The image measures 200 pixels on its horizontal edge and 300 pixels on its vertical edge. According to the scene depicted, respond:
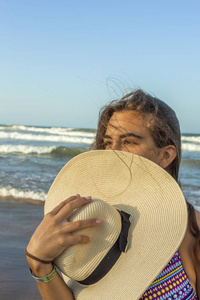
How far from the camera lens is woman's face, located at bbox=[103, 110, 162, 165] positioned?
1.67 meters

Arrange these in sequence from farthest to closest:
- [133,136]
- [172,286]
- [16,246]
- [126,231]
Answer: [16,246]
[133,136]
[172,286]
[126,231]

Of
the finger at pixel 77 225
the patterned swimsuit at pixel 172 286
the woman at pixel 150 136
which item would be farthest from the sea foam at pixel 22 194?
the finger at pixel 77 225

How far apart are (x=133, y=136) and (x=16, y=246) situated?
8.62ft

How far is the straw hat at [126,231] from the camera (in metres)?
1.21

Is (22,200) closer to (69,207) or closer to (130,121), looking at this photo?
(130,121)

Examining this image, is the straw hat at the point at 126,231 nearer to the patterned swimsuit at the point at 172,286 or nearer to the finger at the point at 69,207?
the finger at the point at 69,207

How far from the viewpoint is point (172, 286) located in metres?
1.46

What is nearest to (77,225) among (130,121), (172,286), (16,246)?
(172,286)

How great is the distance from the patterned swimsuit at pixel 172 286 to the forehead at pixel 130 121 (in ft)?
2.18

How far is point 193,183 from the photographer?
8.31 m

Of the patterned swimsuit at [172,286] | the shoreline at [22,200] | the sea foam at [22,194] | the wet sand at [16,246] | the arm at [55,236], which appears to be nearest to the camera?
the arm at [55,236]

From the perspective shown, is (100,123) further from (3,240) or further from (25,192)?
(25,192)

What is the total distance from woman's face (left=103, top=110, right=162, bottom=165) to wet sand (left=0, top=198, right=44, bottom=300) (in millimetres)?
1807

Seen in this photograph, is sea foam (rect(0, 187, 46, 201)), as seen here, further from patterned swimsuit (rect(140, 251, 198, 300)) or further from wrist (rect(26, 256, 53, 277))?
wrist (rect(26, 256, 53, 277))
